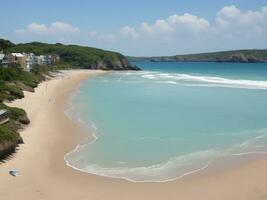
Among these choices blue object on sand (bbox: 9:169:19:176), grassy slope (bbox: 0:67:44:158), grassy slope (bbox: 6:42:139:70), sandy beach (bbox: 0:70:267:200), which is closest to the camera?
sandy beach (bbox: 0:70:267:200)

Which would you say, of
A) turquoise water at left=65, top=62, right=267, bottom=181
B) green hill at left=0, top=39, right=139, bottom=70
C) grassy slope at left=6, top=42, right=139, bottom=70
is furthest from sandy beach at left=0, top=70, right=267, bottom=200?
grassy slope at left=6, top=42, right=139, bottom=70

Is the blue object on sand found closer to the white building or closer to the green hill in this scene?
the white building

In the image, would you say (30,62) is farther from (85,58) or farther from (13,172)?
(13,172)

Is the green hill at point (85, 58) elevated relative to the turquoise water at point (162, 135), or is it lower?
elevated

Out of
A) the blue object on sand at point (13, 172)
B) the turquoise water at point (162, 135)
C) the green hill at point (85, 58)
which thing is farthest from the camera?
the green hill at point (85, 58)

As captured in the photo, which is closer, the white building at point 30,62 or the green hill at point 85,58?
the white building at point 30,62

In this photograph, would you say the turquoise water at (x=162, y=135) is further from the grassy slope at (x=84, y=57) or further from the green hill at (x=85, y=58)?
the grassy slope at (x=84, y=57)

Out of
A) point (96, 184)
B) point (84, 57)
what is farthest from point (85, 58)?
point (96, 184)

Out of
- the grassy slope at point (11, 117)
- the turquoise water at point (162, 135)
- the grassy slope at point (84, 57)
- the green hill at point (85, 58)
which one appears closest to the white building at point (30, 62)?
the grassy slope at point (11, 117)

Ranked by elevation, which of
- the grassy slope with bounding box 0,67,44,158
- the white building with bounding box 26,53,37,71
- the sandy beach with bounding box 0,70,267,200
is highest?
the white building with bounding box 26,53,37,71

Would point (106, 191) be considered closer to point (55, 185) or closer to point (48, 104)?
point (55, 185)

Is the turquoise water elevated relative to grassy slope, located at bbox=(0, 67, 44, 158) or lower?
lower
